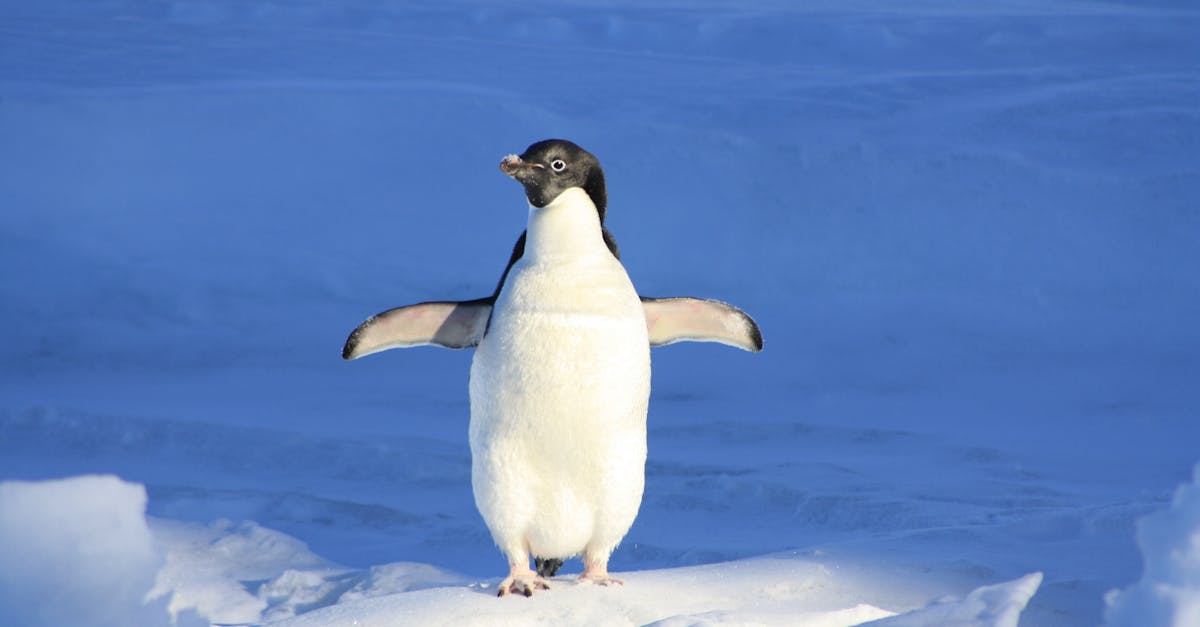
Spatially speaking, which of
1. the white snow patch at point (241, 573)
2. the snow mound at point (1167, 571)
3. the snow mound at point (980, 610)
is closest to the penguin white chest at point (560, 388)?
the snow mound at point (980, 610)

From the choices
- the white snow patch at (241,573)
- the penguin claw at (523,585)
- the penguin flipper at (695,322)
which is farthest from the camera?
the white snow patch at (241,573)

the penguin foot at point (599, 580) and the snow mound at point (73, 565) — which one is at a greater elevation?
the penguin foot at point (599, 580)

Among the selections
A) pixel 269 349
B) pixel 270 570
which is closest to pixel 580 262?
pixel 270 570

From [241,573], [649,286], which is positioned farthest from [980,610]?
[649,286]

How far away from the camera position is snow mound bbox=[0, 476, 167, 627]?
5.85 ft

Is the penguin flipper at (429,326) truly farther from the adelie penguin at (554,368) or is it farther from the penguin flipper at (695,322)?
the penguin flipper at (695,322)

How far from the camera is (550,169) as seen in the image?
90.8 inches

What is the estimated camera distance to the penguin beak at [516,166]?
226 cm

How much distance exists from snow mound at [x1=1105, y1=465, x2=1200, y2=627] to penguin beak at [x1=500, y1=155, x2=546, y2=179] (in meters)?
1.03

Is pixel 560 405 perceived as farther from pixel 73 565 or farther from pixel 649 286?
pixel 649 286

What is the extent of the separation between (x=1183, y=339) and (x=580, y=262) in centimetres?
533

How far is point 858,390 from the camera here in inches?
235

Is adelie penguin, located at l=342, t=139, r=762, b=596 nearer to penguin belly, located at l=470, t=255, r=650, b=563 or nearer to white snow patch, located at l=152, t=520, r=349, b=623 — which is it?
penguin belly, located at l=470, t=255, r=650, b=563

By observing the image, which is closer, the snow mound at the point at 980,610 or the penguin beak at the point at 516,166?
the snow mound at the point at 980,610
